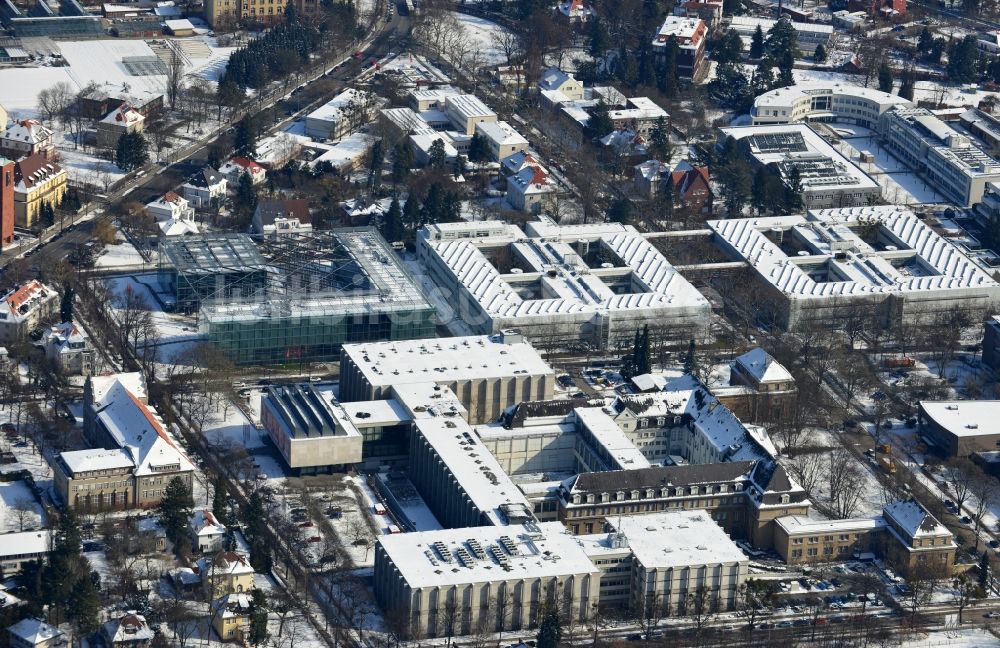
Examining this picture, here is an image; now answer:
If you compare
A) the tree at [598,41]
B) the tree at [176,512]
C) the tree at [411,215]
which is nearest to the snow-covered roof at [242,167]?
the tree at [411,215]

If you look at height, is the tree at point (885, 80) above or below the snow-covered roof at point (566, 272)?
above

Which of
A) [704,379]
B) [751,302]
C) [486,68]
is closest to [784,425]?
[704,379]

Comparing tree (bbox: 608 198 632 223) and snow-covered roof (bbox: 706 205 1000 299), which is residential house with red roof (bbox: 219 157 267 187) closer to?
tree (bbox: 608 198 632 223)

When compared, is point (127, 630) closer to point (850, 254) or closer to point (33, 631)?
point (33, 631)

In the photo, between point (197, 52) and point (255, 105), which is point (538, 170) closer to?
point (255, 105)

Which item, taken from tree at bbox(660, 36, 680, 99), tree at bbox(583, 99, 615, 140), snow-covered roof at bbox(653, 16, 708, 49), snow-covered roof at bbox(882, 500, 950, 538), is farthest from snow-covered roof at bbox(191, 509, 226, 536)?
snow-covered roof at bbox(653, 16, 708, 49)

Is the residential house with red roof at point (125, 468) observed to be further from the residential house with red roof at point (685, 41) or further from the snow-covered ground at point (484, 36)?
the residential house with red roof at point (685, 41)
